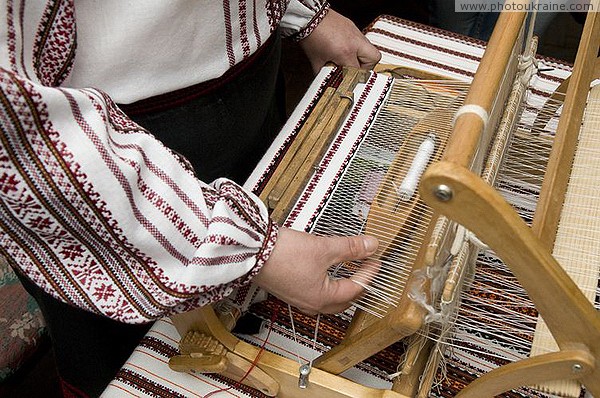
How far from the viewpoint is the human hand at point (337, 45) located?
1.15m

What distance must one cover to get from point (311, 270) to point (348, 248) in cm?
7

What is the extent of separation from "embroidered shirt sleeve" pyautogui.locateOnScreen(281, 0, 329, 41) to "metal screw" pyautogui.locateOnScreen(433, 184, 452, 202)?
66 cm

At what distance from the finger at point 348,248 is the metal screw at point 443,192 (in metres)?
0.24

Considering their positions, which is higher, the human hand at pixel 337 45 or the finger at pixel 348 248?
the human hand at pixel 337 45

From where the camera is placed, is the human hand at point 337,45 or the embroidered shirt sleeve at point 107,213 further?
the human hand at point 337,45

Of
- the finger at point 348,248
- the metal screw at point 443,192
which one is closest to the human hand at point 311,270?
the finger at point 348,248

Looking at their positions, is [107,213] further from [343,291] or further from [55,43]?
[343,291]

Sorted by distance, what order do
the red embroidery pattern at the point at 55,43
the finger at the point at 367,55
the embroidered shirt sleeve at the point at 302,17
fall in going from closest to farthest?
the red embroidery pattern at the point at 55,43
the embroidered shirt sleeve at the point at 302,17
the finger at the point at 367,55

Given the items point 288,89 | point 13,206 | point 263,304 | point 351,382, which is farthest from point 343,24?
point 288,89

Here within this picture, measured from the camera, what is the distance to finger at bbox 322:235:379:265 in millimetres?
745

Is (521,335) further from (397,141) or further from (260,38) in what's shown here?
(260,38)

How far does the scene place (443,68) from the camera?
1.39 metres

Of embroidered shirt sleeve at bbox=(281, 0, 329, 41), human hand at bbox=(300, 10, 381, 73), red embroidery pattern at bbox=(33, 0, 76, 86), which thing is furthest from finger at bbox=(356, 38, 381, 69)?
red embroidery pattern at bbox=(33, 0, 76, 86)

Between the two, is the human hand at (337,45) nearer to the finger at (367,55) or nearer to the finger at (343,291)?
the finger at (367,55)
